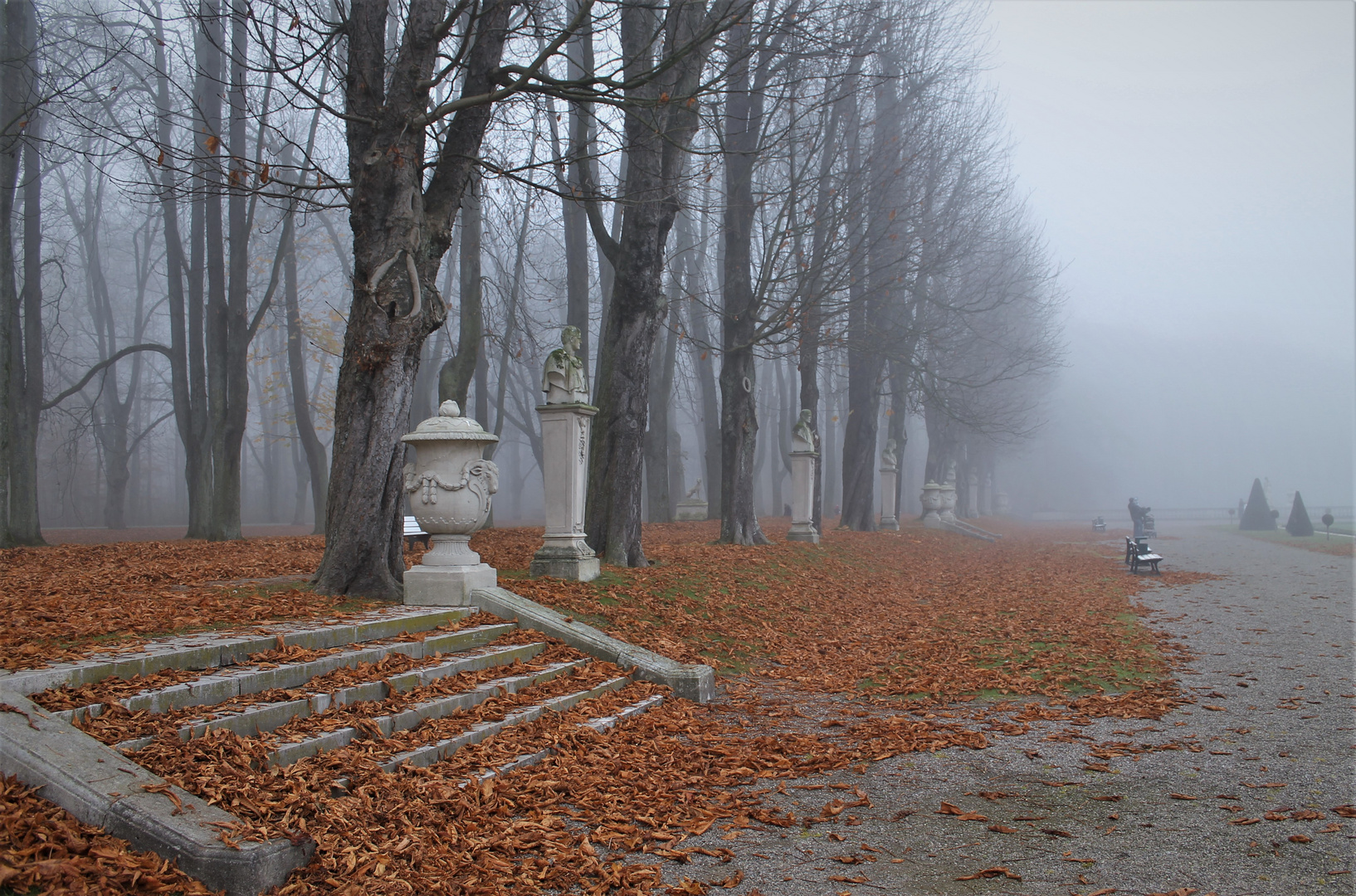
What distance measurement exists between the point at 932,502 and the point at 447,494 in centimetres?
2608

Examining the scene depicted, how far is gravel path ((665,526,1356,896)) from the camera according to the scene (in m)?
3.37

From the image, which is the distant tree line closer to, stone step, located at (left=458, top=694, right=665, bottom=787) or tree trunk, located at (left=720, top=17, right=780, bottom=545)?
tree trunk, located at (left=720, top=17, right=780, bottom=545)

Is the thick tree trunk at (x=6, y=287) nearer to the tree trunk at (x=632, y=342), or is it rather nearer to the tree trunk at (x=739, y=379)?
the tree trunk at (x=632, y=342)

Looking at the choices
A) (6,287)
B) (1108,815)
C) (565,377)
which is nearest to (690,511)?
(565,377)

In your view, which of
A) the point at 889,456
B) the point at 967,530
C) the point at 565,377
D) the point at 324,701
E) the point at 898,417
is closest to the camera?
the point at 324,701

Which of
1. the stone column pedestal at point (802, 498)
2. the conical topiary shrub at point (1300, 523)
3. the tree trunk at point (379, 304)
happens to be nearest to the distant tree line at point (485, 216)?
the tree trunk at point (379, 304)

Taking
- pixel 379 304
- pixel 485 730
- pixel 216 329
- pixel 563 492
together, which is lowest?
pixel 485 730

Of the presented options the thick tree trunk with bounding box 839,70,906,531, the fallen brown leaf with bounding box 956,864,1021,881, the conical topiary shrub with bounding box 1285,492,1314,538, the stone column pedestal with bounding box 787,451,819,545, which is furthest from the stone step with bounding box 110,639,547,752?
the conical topiary shrub with bounding box 1285,492,1314,538

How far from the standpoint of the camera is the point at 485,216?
19844 mm

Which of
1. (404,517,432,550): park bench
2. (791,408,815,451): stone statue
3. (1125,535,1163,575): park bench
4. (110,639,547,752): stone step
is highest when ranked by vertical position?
(791,408,815,451): stone statue

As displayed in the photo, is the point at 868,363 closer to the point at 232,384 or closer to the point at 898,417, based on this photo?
the point at 898,417

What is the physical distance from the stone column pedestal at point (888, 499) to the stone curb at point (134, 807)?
933 inches

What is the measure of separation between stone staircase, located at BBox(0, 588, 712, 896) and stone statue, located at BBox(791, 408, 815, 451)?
11500mm

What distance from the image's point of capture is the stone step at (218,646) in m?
3.94
